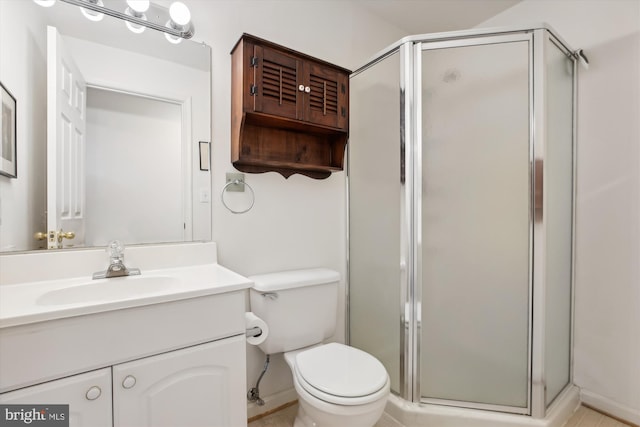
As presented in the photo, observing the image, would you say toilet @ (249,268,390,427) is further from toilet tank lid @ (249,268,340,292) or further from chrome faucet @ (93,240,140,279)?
chrome faucet @ (93,240,140,279)

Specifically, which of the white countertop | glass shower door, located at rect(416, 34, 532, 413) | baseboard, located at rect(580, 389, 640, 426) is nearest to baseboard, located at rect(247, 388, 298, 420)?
glass shower door, located at rect(416, 34, 532, 413)

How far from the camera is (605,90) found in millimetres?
1677

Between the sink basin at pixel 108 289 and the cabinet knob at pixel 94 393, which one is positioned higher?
the sink basin at pixel 108 289

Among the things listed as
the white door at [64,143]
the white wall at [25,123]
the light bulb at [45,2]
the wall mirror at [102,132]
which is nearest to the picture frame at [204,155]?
the wall mirror at [102,132]

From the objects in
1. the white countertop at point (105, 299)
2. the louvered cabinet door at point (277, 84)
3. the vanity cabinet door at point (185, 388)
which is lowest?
the vanity cabinet door at point (185, 388)

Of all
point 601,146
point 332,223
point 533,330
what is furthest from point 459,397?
point 601,146

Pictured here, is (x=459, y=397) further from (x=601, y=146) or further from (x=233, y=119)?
(x=233, y=119)

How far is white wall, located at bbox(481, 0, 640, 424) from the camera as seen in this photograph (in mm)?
1595

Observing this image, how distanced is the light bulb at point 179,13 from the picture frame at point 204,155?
53 centimetres

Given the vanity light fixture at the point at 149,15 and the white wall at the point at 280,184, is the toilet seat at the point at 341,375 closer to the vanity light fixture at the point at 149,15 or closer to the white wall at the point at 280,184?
the white wall at the point at 280,184

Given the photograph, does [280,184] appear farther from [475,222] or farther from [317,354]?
[475,222]

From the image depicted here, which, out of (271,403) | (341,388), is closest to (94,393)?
(341,388)

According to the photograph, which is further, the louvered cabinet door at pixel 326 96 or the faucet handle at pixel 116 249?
the louvered cabinet door at pixel 326 96

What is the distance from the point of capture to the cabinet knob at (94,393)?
0.87 meters
